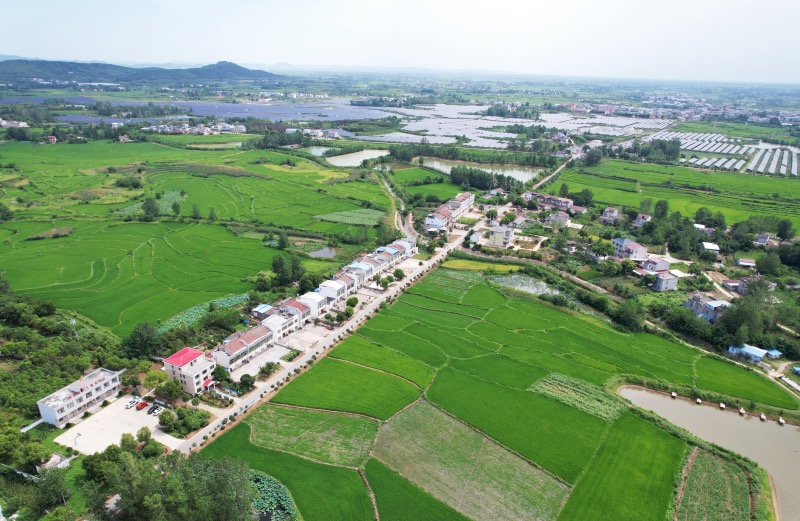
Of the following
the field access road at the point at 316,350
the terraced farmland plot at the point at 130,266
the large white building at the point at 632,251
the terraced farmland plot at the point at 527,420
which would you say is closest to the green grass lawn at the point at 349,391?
the field access road at the point at 316,350

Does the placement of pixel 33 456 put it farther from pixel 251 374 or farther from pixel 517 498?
pixel 517 498

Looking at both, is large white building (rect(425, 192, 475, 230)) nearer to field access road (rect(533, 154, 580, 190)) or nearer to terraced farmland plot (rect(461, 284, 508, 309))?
terraced farmland plot (rect(461, 284, 508, 309))

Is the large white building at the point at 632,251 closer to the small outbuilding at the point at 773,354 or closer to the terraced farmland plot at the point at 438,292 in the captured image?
the small outbuilding at the point at 773,354

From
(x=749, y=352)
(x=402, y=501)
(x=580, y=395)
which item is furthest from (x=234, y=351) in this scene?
(x=749, y=352)

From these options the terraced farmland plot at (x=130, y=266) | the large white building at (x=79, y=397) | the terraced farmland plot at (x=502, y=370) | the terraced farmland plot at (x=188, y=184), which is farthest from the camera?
the terraced farmland plot at (x=188, y=184)

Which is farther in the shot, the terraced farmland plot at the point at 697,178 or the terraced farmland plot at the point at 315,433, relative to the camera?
the terraced farmland plot at the point at 697,178

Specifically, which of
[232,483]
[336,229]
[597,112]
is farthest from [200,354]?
[597,112]
